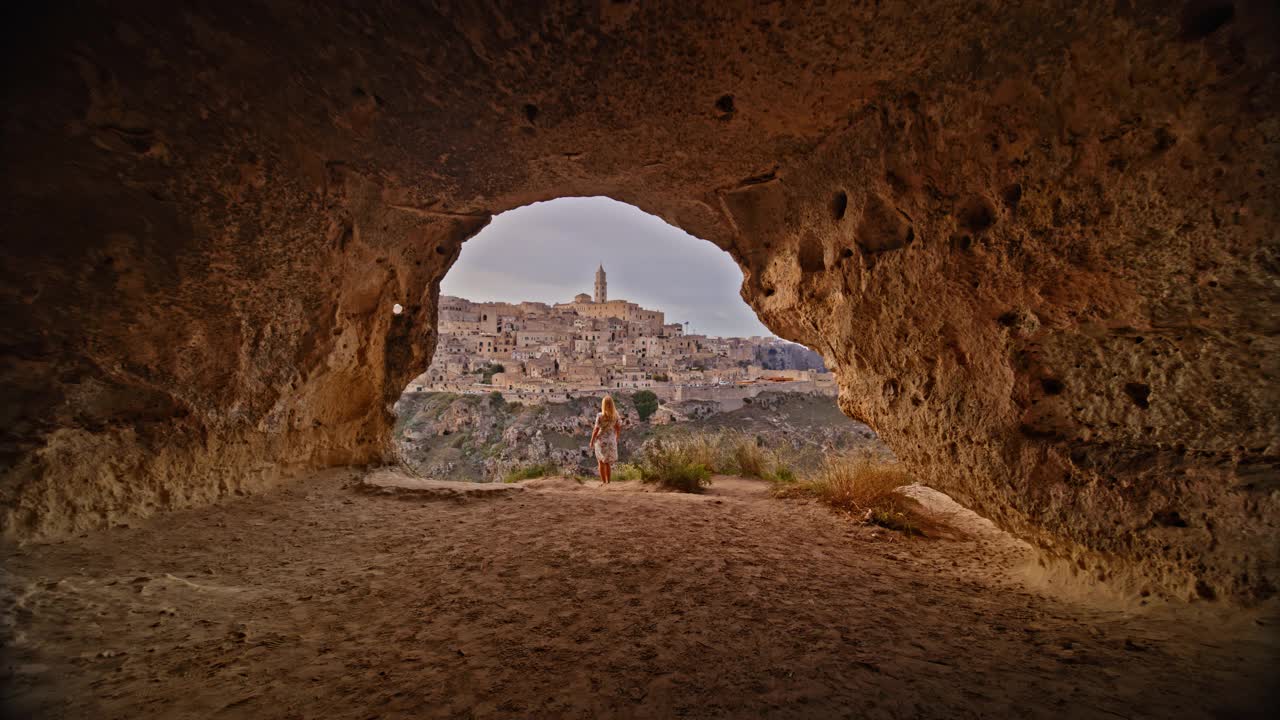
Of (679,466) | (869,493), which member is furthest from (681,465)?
(869,493)

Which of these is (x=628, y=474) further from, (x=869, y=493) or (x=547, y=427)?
(x=547, y=427)

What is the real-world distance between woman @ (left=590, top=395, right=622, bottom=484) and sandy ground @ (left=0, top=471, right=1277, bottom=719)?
12.2 feet

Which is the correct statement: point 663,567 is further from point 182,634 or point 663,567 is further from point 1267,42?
point 1267,42

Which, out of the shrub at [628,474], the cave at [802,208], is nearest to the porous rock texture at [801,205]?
the cave at [802,208]

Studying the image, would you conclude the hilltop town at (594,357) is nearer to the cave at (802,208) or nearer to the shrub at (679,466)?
the shrub at (679,466)

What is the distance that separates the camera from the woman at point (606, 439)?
21.7 ft

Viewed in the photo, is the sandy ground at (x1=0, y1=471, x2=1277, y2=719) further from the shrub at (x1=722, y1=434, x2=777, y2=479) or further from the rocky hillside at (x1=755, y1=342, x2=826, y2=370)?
the rocky hillside at (x1=755, y1=342, x2=826, y2=370)

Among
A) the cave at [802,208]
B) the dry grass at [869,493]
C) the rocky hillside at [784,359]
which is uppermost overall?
the rocky hillside at [784,359]

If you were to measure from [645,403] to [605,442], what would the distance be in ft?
100.0

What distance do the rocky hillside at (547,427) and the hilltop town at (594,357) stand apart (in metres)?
3.25

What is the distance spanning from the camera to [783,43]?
2395 millimetres

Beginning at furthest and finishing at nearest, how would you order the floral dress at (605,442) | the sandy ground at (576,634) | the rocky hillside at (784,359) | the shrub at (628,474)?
the rocky hillside at (784,359) → the shrub at (628,474) → the floral dress at (605,442) → the sandy ground at (576,634)

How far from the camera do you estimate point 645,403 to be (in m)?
37.2

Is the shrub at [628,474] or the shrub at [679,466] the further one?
the shrub at [628,474]
